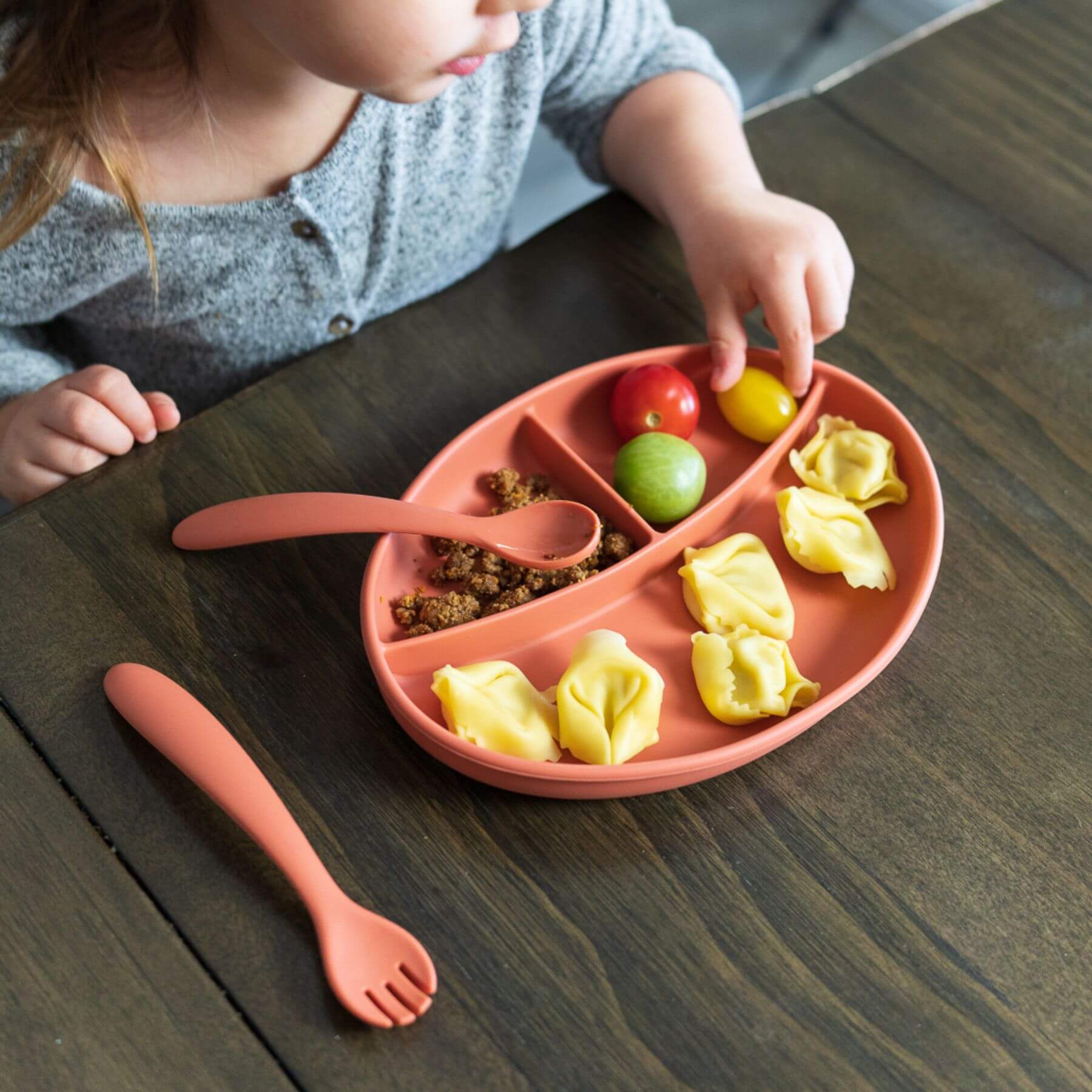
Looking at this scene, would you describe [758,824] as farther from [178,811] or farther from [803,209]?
[803,209]

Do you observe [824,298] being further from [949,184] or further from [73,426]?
[73,426]

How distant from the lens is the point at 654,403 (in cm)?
67

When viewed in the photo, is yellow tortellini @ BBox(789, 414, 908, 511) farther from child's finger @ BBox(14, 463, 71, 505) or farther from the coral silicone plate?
child's finger @ BBox(14, 463, 71, 505)

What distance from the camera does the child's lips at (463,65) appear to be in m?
0.59

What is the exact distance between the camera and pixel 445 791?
1.76ft

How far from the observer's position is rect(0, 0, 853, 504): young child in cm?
64

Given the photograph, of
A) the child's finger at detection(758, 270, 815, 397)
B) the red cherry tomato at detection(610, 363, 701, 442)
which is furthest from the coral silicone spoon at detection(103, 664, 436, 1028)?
the child's finger at detection(758, 270, 815, 397)

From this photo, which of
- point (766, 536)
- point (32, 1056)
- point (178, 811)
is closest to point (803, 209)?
point (766, 536)

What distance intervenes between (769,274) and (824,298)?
0.14 feet

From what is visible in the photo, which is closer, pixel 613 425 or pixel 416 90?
pixel 416 90

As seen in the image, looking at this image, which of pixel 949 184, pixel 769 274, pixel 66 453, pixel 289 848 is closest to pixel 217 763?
pixel 289 848

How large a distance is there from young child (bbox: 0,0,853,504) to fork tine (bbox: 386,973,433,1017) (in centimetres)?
39

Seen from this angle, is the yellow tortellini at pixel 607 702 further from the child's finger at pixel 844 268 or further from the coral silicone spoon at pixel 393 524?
the child's finger at pixel 844 268

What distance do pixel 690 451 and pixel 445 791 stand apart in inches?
10.7
